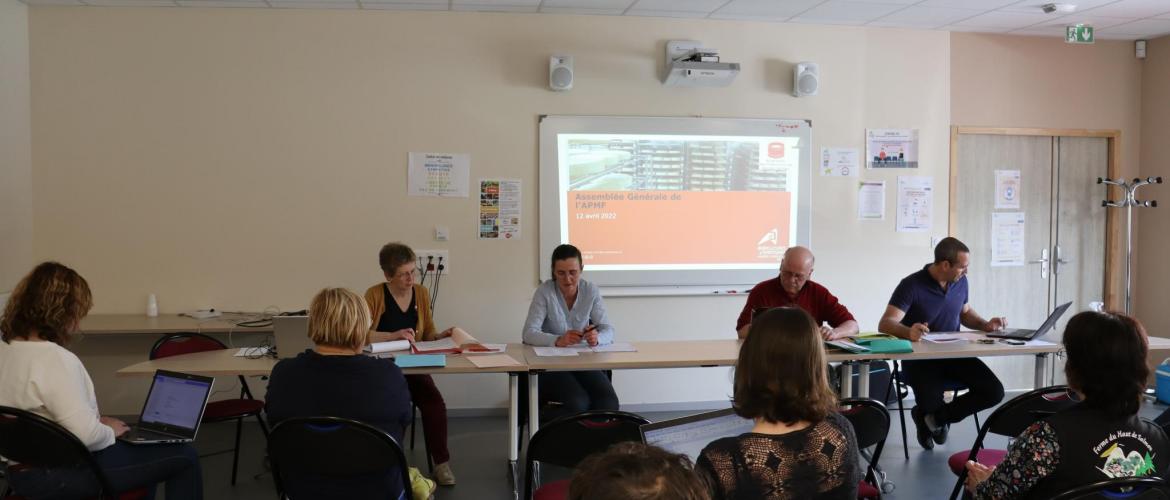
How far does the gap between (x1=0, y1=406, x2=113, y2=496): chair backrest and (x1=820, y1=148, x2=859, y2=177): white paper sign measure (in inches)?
179

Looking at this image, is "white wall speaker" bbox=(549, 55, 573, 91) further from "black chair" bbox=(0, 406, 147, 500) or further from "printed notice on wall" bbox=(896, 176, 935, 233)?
"black chair" bbox=(0, 406, 147, 500)

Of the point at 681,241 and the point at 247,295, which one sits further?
the point at 681,241

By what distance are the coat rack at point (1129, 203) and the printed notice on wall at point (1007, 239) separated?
70 centimetres

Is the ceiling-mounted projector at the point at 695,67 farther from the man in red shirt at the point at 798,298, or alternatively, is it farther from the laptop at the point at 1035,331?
the laptop at the point at 1035,331

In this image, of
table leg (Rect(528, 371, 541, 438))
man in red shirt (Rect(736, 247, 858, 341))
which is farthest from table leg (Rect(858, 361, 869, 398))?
table leg (Rect(528, 371, 541, 438))

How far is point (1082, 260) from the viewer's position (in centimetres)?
607

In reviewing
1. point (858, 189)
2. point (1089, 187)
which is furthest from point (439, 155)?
point (1089, 187)

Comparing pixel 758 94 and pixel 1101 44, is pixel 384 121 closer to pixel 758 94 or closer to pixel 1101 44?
pixel 758 94

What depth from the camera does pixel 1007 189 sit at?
5883mm

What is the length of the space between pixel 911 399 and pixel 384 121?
4.07m

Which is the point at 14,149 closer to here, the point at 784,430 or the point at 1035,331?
the point at 784,430

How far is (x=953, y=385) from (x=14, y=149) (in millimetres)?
5535


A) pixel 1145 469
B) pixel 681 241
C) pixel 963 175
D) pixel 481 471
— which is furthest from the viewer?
pixel 963 175

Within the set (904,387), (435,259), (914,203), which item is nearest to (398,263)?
(435,259)
